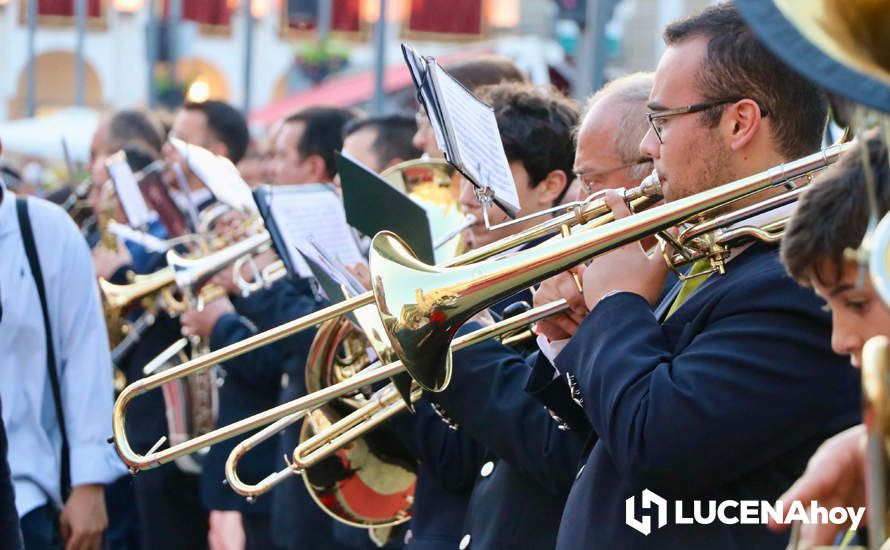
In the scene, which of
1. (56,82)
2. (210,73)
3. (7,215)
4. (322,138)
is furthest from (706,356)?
(56,82)

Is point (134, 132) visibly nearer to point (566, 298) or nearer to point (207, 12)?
point (566, 298)

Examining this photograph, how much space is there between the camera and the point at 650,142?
2.83m

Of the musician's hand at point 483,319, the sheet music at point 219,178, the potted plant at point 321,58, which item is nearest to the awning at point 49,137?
the potted plant at point 321,58

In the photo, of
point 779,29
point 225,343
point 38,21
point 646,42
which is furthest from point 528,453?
point 38,21

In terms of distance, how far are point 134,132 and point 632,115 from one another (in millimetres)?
5018

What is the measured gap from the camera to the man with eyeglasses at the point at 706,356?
2.42 meters

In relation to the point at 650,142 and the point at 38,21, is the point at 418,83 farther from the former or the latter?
the point at 38,21

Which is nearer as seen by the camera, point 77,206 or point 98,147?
point 77,206

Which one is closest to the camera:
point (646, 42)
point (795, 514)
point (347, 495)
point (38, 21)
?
point (795, 514)

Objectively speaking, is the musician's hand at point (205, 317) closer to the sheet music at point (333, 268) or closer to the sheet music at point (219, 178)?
the sheet music at point (219, 178)

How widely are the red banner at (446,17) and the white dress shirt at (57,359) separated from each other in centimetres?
2916

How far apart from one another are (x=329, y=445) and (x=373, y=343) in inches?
12.5

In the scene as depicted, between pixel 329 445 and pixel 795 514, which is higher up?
pixel 795 514

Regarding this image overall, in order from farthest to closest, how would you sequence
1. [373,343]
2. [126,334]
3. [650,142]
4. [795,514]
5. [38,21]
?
[38,21] → [126,334] → [373,343] → [650,142] → [795,514]
